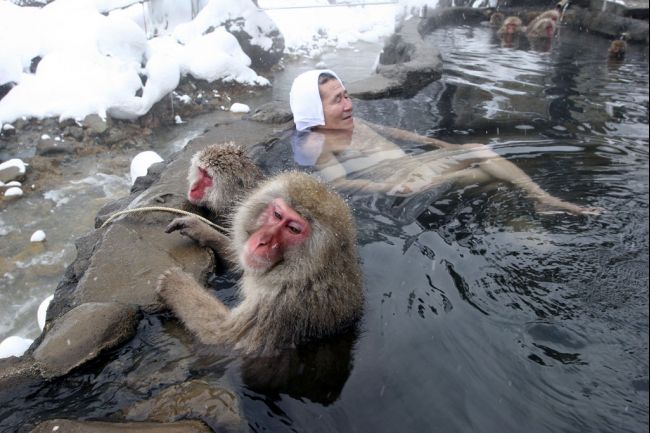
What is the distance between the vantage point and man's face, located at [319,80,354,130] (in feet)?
13.2

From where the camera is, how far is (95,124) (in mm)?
6539

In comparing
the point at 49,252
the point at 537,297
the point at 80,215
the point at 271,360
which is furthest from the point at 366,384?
the point at 80,215

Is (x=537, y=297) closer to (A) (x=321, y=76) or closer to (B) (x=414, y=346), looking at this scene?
(B) (x=414, y=346)

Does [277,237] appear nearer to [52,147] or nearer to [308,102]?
[308,102]

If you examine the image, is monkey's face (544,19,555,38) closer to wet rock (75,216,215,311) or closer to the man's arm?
the man's arm

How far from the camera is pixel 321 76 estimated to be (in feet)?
13.4

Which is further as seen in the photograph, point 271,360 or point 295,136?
point 295,136

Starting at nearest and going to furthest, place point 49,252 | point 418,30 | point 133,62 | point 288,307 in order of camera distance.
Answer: point 288,307, point 49,252, point 133,62, point 418,30

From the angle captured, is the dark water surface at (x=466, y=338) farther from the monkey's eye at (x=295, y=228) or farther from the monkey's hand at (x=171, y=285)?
the monkey's eye at (x=295, y=228)

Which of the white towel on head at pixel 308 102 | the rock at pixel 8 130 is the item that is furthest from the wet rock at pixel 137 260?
the rock at pixel 8 130

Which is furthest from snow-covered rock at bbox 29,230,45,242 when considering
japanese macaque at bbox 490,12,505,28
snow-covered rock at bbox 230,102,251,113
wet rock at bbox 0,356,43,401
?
japanese macaque at bbox 490,12,505,28

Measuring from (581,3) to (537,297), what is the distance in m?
9.88

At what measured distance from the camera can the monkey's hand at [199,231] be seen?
2734mm

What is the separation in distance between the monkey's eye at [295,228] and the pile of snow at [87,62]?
5.62 m
